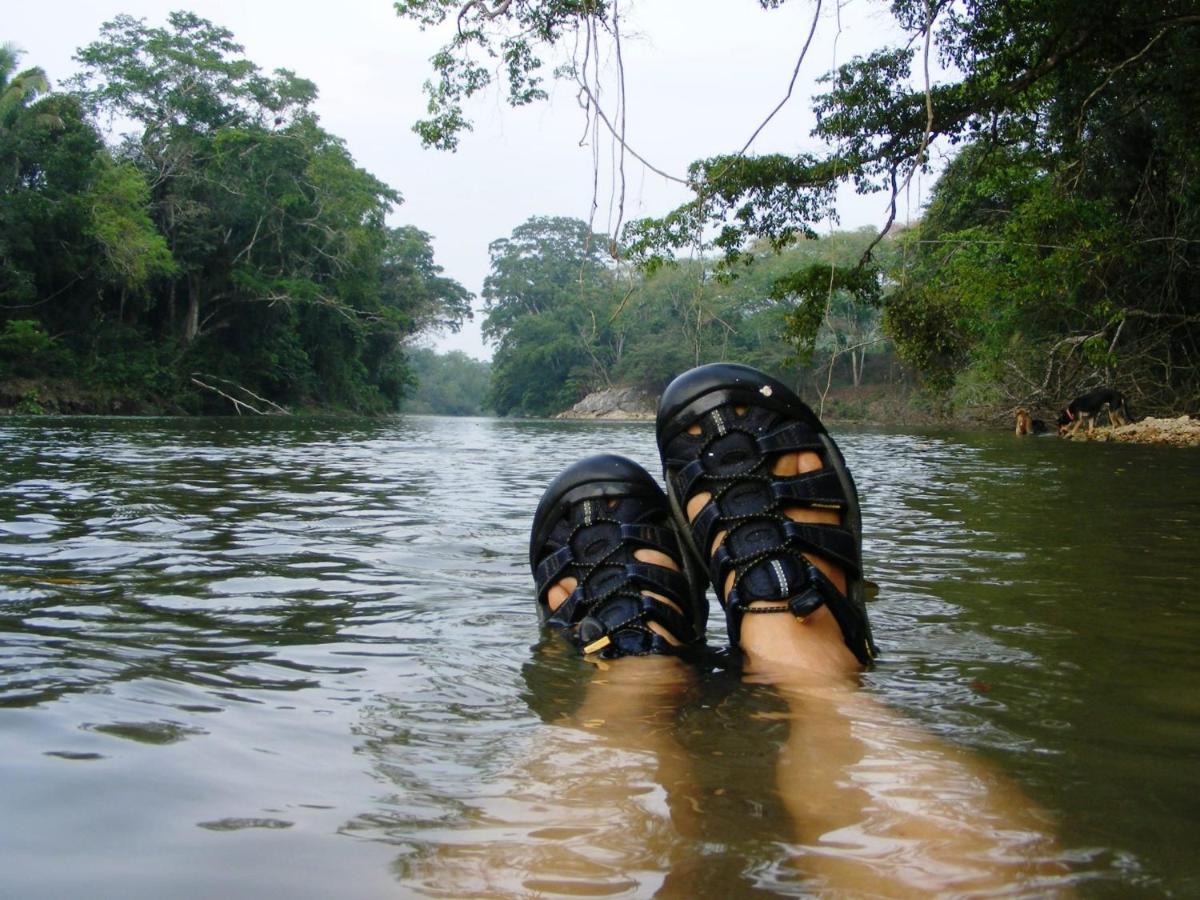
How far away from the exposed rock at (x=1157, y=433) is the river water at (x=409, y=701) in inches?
373

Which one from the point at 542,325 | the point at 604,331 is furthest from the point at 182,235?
the point at 542,325

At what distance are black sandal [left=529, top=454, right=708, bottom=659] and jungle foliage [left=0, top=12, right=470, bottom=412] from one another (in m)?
23.9

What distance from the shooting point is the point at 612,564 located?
6.27ft

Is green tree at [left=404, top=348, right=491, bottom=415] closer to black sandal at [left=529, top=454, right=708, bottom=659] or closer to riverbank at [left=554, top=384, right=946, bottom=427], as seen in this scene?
riverbank at [left=554, top=384, right=946, bottom=427]

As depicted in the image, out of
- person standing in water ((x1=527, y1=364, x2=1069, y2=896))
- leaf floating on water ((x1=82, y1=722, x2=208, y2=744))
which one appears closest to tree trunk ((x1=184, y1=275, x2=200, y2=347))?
person standing in water ((x1=527, y1=364, x2=1069, y2=896))

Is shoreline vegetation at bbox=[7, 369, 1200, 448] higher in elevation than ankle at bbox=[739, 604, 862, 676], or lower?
higher

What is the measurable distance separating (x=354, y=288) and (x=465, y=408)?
65.6 meters

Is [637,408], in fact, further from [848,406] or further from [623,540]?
[623,540]

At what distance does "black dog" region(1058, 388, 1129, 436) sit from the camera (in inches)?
534

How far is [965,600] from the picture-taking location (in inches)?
95.7

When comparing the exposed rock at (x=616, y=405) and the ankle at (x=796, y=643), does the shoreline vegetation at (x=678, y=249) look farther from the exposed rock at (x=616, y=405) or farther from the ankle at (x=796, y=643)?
the ankle at (x=796, y=643)

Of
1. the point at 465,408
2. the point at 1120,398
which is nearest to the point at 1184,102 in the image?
the point at 1120,398

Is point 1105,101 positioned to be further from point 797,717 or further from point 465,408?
point 465,408

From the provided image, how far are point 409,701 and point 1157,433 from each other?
13.0 metres
